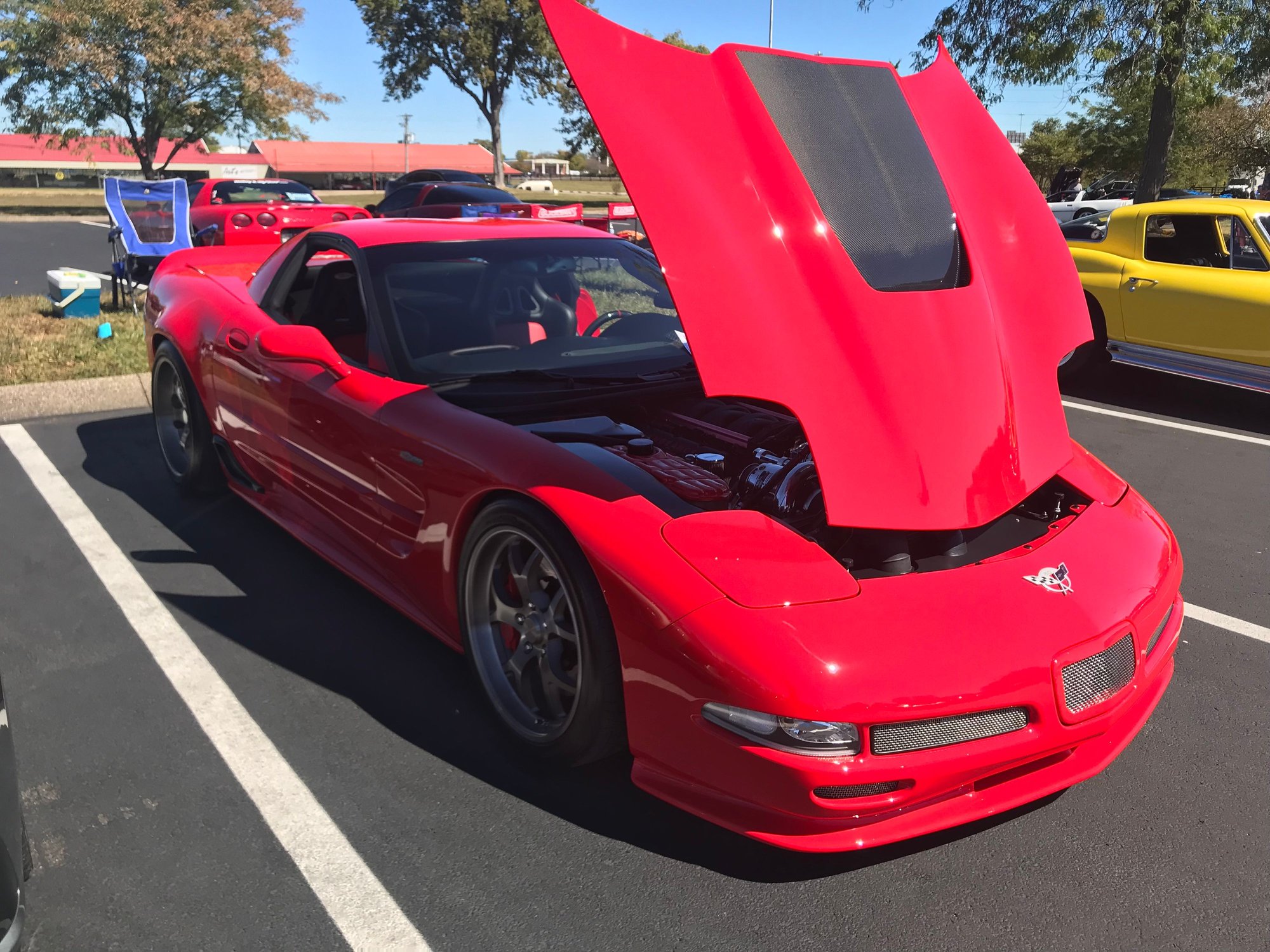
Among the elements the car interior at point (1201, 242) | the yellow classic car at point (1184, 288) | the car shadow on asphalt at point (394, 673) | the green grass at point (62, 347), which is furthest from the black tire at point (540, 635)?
the car interior at point (1201, 242)

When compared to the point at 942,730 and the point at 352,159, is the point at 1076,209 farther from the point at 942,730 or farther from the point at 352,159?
the point at 352,159

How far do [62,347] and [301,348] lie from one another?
538 centimetres

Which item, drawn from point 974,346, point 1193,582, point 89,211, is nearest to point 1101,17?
point 1193,582

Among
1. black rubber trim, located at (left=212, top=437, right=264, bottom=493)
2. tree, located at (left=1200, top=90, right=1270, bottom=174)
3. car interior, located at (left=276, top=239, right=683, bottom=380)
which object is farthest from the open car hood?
tree, located at (left=1200, top=90, right=1270, bottom=174)

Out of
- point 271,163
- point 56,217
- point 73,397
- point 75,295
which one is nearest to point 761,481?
point 73,397

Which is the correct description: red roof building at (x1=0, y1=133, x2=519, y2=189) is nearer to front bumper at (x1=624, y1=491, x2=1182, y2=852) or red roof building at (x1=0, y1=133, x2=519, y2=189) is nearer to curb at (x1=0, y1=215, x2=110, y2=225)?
curb at (x1=0, y1=215, x2=110, y2=225)

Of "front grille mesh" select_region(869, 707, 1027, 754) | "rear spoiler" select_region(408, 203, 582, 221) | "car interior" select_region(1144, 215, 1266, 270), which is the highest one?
"rear spoiler" select_region(408, 203, 582, 221)

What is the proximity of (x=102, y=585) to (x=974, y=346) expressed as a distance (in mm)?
3203

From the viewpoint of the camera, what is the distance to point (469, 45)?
37.4 metres

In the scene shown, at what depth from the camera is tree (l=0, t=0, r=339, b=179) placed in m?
32.4

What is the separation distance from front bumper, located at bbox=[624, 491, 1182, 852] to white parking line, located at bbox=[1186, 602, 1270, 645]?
1.51 m

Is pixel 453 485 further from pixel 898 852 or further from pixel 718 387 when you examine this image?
pixel 898 852

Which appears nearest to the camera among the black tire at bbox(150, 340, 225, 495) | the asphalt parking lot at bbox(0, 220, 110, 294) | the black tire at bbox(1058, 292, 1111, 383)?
the black tire at bbox(150, 340, 225, 495)

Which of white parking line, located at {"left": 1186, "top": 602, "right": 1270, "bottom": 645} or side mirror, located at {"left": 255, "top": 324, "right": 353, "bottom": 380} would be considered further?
white parking line, located at {"left": 1186, "top": 602, "right": 1270, "bottom": 645}
